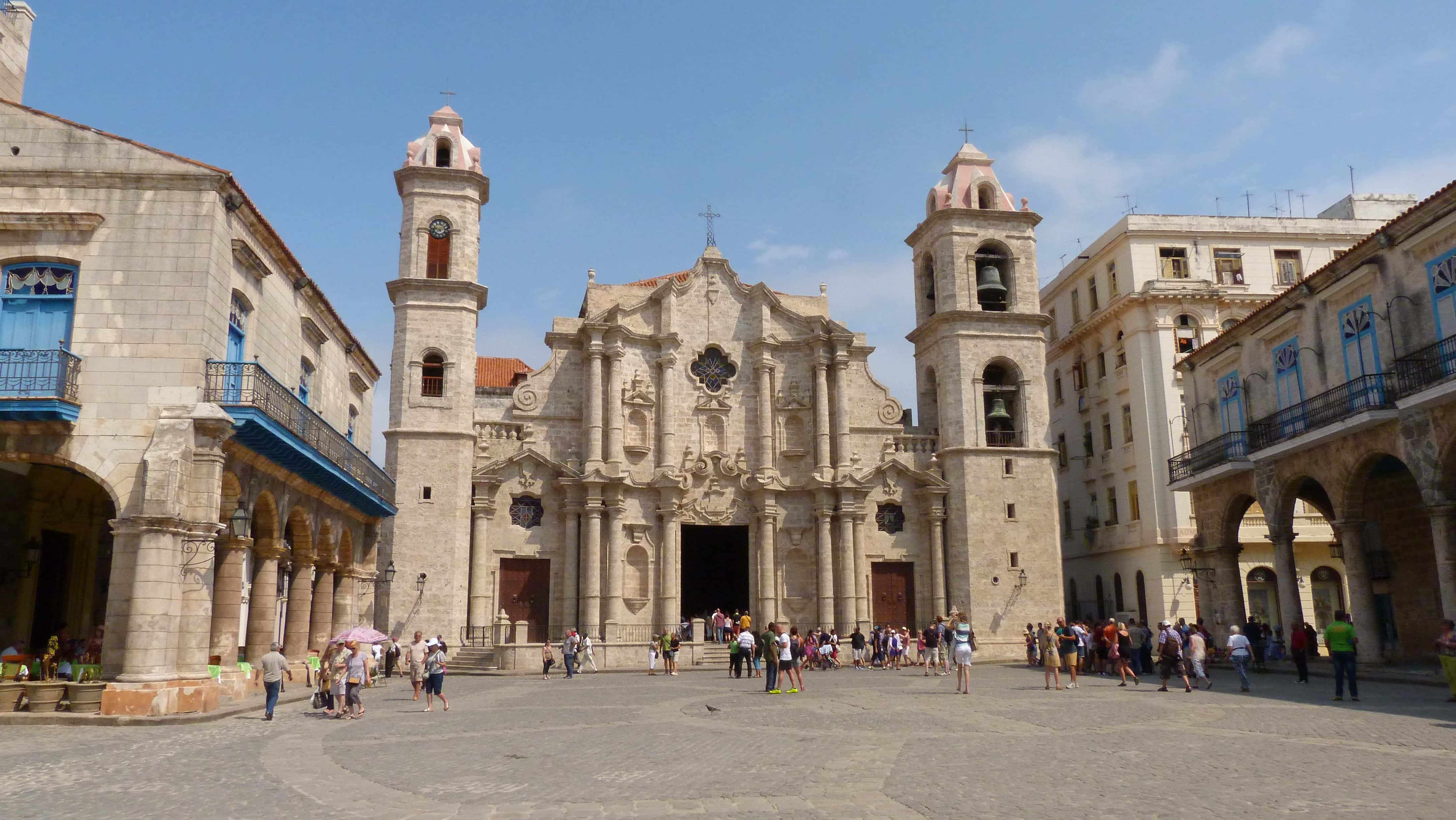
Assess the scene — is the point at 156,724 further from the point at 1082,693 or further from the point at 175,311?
the point at 1082,693

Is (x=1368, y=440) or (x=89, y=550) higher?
(x=1368, y=440)

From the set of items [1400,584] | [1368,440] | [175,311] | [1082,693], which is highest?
[175,311]

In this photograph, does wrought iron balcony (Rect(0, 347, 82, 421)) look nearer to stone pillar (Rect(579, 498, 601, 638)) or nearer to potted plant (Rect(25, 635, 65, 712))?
potted plant (Rect(25, 635, 65, 712))

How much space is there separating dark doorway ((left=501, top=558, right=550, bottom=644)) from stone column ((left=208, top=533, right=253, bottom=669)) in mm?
14868

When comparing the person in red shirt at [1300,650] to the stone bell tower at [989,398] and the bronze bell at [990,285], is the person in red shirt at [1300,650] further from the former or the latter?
the bronze bell at [990,285]

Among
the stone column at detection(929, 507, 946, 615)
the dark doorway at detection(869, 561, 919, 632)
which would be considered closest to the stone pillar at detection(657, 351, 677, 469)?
the dark doorway at detection(869, 561, 919, 632)

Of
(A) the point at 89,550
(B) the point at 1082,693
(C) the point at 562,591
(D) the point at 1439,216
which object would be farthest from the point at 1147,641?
(A) the point at 89,550

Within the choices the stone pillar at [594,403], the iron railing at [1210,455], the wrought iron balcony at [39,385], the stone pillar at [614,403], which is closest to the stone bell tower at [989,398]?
the iron railing at [1210,455]

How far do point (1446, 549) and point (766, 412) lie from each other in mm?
20968

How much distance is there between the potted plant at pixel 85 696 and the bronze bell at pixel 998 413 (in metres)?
28.2

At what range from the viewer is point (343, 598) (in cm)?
2741

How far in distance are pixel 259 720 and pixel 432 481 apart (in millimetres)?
15946

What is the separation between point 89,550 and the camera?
22.1 metres

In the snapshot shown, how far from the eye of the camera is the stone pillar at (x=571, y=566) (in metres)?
33.8
